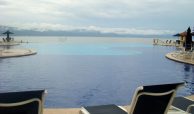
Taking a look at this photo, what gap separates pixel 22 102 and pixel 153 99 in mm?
1081

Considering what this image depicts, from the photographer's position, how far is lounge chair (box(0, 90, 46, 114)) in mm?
1938

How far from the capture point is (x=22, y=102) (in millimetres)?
1998

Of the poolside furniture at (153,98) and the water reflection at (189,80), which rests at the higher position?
the poolside furniture at (153,98)

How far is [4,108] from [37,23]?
2815 inches

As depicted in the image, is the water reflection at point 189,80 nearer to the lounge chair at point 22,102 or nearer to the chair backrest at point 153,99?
the chair backrest at point 153,99

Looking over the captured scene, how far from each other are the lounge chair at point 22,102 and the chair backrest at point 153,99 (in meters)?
0.77

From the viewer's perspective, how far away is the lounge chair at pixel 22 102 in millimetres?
1938

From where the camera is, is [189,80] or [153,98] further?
[189,80]

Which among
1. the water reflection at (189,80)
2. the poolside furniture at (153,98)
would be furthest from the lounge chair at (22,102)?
the water reflection at (189,80)

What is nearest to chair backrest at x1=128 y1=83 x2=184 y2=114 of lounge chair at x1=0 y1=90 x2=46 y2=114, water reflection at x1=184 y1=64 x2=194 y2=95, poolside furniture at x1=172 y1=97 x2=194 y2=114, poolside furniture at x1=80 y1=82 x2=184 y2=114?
poolside furniture at x1=80 y1=82 x2=184 y2=114

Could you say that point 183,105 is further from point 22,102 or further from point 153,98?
point 22,102

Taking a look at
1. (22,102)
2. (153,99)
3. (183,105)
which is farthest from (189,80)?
(22,102)

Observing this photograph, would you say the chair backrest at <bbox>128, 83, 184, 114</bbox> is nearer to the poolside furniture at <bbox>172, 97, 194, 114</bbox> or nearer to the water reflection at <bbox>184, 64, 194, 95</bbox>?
the poolside furniture at <bbox>172, 97, 194, 114</bbox>

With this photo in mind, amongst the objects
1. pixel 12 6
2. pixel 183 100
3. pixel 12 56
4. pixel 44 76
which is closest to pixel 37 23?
pixel 12 6
